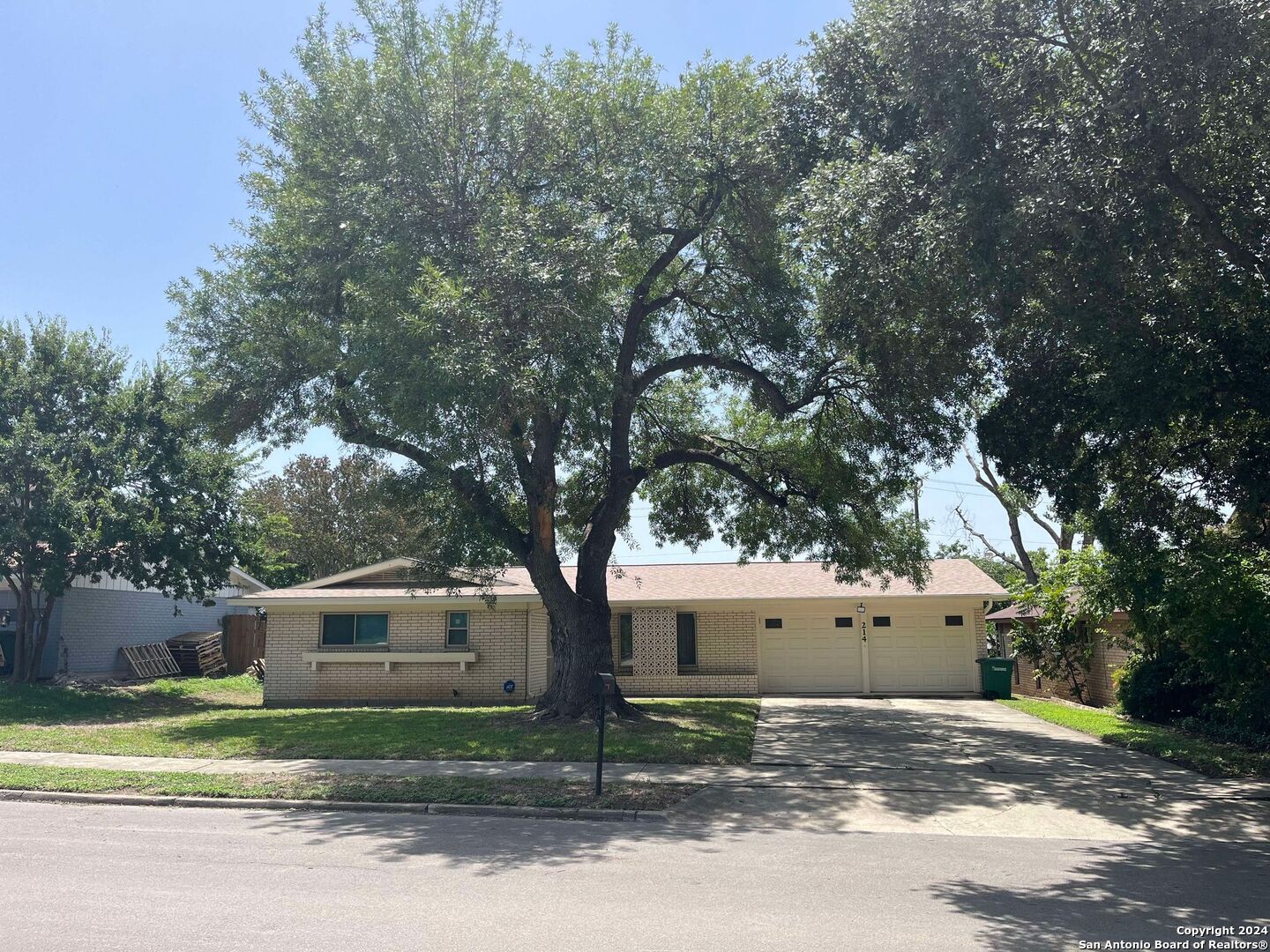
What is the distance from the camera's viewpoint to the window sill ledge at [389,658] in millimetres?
23312

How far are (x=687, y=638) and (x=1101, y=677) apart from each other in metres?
9.83

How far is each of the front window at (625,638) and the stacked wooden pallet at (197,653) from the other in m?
15.2

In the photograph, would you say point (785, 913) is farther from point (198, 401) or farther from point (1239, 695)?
point (198, 401)

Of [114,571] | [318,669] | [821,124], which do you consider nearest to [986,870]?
[821,124]

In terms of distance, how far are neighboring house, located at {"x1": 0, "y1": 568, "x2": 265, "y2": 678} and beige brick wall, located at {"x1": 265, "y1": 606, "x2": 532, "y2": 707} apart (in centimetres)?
262

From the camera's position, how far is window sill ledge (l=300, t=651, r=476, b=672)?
76.5 ft

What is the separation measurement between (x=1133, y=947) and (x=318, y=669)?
69.3 feet

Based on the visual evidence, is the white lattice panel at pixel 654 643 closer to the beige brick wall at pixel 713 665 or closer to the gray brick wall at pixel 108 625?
the beige brick wall at pixel 713 665

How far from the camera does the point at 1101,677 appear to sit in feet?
72.3

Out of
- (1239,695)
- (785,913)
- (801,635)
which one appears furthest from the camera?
(801,635)

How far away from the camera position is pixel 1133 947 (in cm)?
579

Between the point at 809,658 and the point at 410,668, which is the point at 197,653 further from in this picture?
the point at 809,658

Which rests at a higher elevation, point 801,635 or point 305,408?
point 305,408

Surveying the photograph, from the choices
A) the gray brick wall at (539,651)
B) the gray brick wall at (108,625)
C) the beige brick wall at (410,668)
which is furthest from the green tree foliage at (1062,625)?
the gray brick wall at (108,625)
